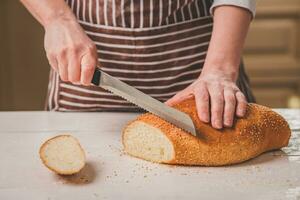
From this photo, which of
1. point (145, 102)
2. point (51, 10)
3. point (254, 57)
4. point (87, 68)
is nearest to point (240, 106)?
point (145, 102)

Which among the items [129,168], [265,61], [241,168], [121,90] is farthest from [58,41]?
[265,61]

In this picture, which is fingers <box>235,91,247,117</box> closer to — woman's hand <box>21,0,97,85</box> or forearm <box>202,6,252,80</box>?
forearm <box>202,6,252,80</box>

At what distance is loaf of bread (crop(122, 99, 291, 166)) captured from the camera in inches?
39.8

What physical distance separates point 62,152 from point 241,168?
0.31 meters

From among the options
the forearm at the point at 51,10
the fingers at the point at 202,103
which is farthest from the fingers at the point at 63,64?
the fingers at the point at 202,103

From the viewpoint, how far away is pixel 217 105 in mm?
1062

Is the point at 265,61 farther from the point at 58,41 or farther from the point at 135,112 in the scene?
the point at 58,41

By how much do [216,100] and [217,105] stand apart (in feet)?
0.04

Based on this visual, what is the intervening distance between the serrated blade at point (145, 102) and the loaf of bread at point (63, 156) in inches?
4.8

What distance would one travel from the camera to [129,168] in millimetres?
994

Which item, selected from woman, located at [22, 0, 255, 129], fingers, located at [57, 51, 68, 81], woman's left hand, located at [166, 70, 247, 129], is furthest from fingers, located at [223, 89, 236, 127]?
fingers, located at [57, 51, 68, 81]

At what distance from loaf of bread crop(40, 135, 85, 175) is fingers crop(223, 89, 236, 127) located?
0.27 metres

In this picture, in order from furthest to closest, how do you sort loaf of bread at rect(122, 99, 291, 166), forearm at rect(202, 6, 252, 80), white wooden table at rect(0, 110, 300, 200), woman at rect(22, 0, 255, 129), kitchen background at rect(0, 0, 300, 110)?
kitchen background at rect(0, 0, 300, 110) < woman at rect(22, 0, 255, 129) < forearm at rect(202, 6, 252, 80) < loaf of bread at rect(122, 99, 291, 166) < white wooden table at rect(0, 110, 300, 200)

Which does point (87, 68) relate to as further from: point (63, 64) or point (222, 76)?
point (222, 76)
